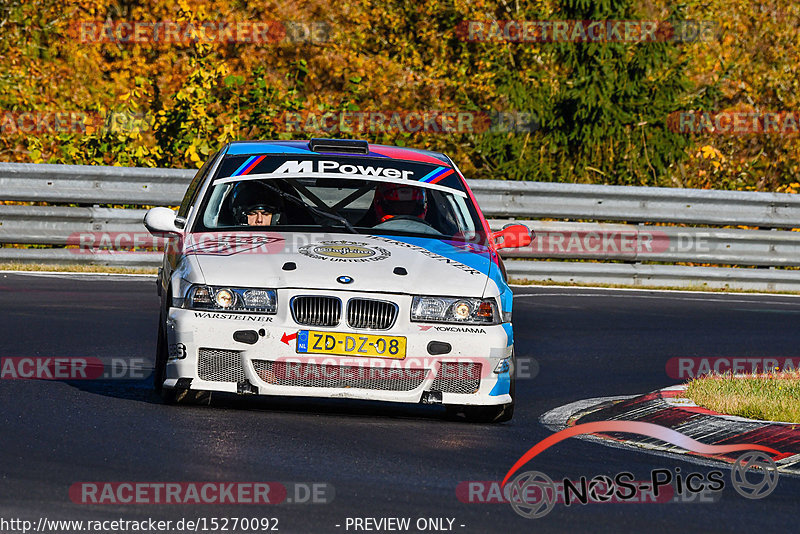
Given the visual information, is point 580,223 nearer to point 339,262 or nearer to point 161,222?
point 161,222

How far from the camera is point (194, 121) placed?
785 inches

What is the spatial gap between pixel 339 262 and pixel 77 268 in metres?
9.04

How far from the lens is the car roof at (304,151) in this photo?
367 inches

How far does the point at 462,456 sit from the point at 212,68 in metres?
15.0

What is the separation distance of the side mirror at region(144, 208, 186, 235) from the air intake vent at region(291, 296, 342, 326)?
1.34m

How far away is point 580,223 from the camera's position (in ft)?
57.3

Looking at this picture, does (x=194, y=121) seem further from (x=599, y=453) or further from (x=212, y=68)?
(x=599, y=453)

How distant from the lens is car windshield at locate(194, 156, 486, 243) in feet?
28.8

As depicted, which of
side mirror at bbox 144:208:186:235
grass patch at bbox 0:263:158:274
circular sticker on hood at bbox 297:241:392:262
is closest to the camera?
circular sticker on hood at bbox 297:241:392:262

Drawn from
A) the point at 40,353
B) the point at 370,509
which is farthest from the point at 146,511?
the point at 40,353
